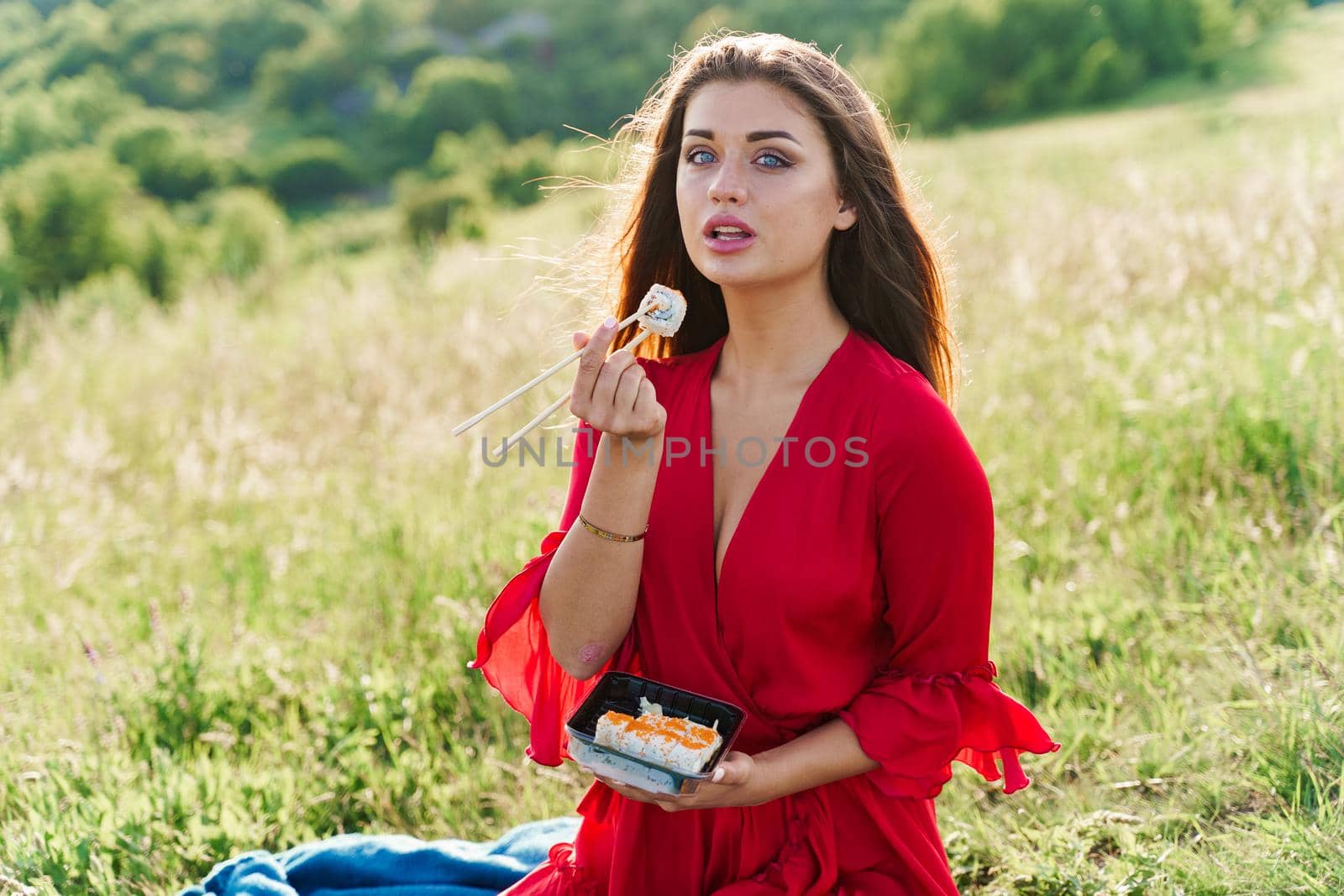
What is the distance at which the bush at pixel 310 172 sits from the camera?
2315 inches

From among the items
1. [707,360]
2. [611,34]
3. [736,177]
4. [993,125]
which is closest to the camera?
[736,177]

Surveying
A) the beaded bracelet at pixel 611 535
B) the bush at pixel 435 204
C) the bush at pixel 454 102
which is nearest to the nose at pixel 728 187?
the beaded bracelet at pixel 611 535

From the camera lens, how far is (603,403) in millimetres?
1829

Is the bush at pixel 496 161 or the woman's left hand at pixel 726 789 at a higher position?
the bush at pixel 496 161

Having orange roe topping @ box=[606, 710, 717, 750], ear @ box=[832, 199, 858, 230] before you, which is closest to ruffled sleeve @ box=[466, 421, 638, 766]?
orange roe topping @ box=[606, 710, 717, 750]

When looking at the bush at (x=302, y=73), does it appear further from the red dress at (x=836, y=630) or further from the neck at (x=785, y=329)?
the red dress at (x=836, y=630)

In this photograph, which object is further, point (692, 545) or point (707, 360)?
point (707, 360)

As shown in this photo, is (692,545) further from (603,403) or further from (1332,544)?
(1332,544)

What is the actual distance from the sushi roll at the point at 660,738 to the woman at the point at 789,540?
0.08 m

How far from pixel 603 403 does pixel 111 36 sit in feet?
164

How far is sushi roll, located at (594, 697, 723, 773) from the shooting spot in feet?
5.73

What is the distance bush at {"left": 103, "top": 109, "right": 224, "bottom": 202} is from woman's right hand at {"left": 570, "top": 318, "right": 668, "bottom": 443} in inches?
2072

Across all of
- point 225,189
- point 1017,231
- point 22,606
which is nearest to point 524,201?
point 225,189

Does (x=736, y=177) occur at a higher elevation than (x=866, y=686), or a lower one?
higher
